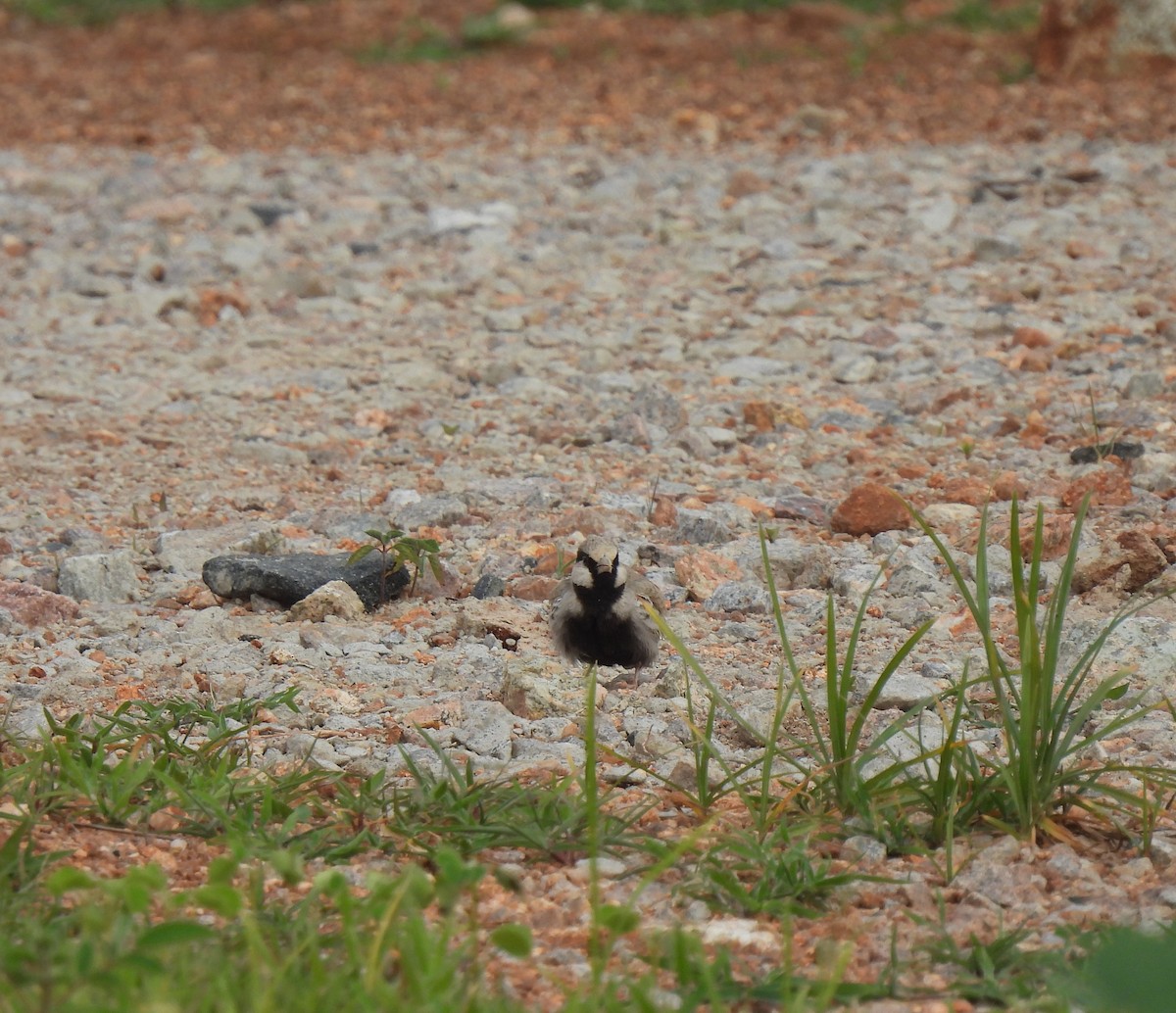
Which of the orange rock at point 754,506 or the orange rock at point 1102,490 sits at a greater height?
the orange rock at point 1102,490

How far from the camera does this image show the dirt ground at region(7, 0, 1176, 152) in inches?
388

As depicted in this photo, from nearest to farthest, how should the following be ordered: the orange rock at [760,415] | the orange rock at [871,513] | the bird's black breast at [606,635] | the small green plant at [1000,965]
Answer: the small green plant at [1000,965] < the bird's black breast at [606,635] < the orange rock at [871,513] < the orange rock at [760,415]

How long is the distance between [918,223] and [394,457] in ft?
11.7

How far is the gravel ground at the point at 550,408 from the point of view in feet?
13.5

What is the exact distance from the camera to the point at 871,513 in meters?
5.09

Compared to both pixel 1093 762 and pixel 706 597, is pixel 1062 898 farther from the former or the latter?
pixel 706 597

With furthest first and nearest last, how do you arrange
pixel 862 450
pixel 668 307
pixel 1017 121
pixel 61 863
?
pixel 1017 121 < pixel 668 307 < pixel 862 450 < pixel 61 863

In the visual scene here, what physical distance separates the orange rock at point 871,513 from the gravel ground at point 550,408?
6 cm

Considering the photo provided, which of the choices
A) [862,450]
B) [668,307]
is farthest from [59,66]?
[862,450]

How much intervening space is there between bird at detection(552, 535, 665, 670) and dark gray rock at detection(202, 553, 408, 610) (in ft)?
1.93

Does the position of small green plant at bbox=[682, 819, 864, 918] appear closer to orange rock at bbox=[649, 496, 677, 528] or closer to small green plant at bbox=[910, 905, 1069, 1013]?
small green plant at bbox=[910, 905, 1069, 1013]

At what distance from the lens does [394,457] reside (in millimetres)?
5824

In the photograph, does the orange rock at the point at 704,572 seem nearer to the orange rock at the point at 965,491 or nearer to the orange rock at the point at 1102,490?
the orange rock at the point at 965,491

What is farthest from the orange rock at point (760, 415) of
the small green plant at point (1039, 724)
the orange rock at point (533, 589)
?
the small green plant at point (1039, 724)
